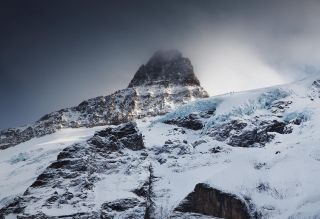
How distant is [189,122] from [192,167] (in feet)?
131

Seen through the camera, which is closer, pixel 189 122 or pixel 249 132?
pixel 249 132

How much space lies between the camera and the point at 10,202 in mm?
145875

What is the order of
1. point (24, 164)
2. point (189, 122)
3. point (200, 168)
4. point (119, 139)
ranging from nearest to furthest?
1. point (200, 168)
2. point (119, 139)
3. point (24, 164)
4. point (189, 122)

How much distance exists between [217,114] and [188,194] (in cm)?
5304

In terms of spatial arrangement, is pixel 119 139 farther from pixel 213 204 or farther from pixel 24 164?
pixel 213 204

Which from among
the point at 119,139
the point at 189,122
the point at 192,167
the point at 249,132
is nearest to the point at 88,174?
the point at 192,167

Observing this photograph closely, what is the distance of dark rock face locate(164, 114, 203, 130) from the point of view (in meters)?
182

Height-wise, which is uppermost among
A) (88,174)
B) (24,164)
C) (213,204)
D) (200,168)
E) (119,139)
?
(119,139)

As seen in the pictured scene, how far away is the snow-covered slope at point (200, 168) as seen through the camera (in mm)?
128000

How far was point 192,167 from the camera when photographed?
14688 cm

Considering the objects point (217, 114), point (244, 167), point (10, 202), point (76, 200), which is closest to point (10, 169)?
point (10, 202)

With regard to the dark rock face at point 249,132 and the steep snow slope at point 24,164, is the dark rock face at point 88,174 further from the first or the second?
the dark rock face at point 249,132

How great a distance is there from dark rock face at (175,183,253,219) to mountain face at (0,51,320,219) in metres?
0.19

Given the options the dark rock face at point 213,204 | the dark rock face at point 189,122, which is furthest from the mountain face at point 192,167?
the dark rock face at point 189,122
